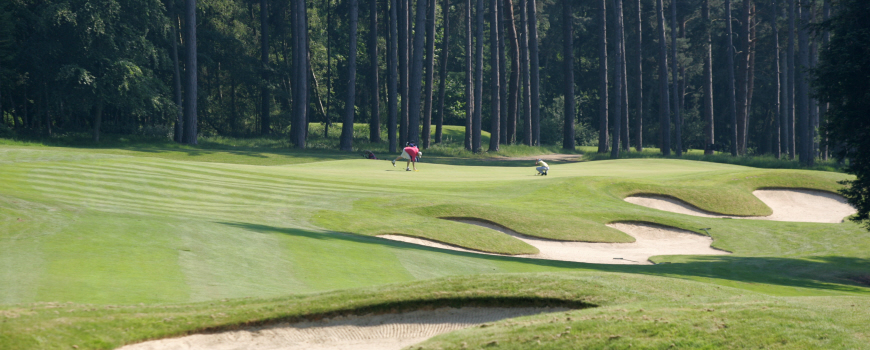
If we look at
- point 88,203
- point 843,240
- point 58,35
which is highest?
point 58,35

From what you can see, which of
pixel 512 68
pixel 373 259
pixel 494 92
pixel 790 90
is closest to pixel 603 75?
pixel 494 92

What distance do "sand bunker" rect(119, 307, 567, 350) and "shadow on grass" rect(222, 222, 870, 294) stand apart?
695 centimetres

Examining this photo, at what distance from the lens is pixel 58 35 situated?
4456cm

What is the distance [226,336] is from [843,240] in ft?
75.9

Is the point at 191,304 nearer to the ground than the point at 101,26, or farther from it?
nearer to the ground

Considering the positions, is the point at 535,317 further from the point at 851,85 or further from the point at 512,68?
the point at 512,68

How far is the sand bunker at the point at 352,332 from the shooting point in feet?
27.9

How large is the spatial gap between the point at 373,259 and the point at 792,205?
24681 mm

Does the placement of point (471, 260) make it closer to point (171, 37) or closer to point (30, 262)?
point (30, 262)

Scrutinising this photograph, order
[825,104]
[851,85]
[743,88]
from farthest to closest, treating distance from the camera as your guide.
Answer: [743,88], [825,104], [851,85]

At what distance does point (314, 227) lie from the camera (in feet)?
61.6

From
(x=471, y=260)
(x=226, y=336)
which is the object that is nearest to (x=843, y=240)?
Answer: (x=471, y=260)

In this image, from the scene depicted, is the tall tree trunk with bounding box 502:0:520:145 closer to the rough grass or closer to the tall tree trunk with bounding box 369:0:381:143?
the tall tree trunk with bounding box 369:0:381:143

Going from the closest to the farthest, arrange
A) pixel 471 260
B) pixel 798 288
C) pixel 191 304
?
pixel 191 304, pixel 798 288, pixel 471 260
